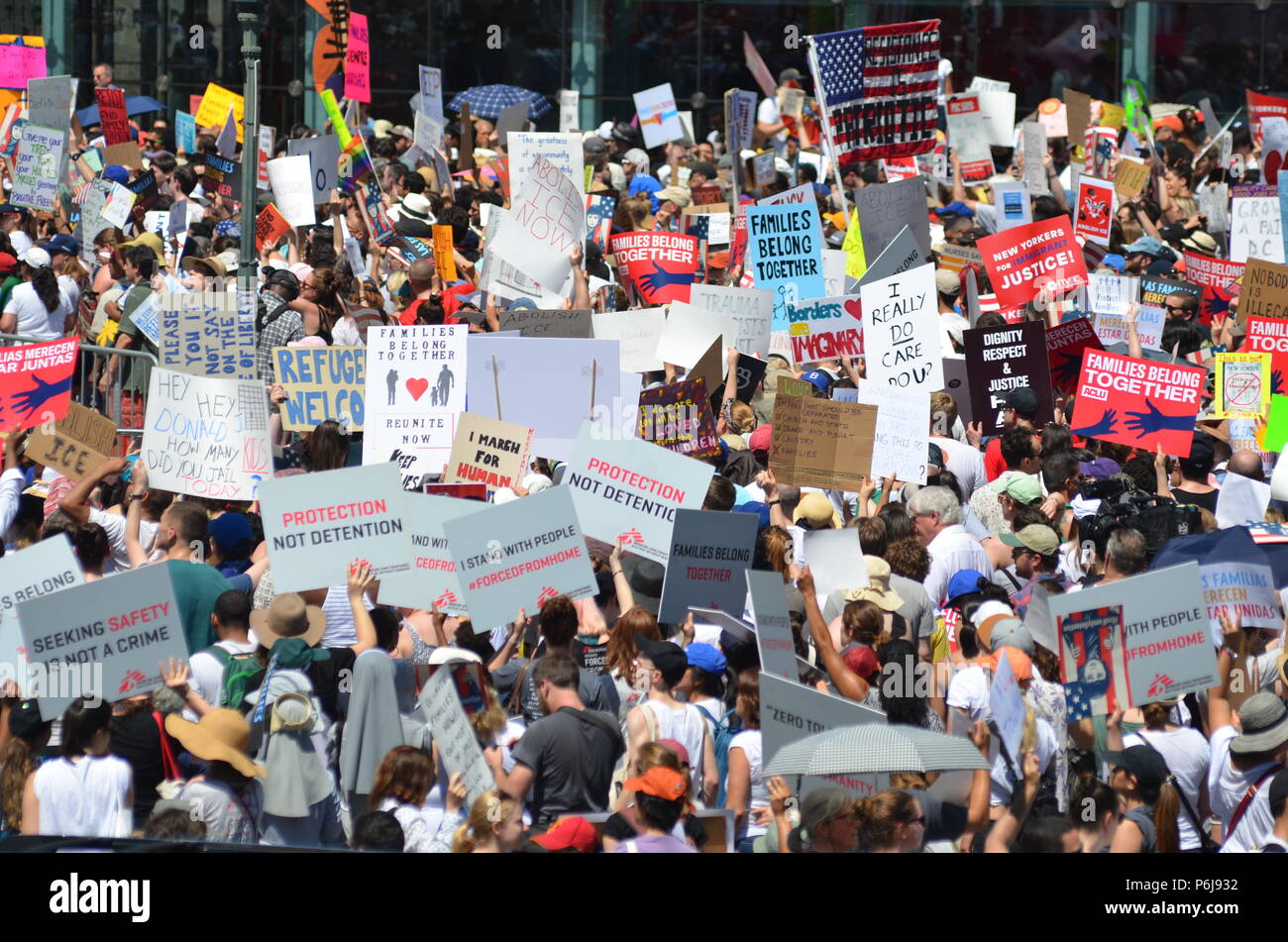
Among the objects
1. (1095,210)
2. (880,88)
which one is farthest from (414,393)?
(1095,210)

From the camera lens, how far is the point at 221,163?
53.7 ft

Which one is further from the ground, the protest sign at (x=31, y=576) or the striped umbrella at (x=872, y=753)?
the protest sign at (x=31, y=576)

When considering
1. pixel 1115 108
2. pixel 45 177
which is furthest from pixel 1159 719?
pixel 1115 108

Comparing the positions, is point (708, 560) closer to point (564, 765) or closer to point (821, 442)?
point (564, 765)

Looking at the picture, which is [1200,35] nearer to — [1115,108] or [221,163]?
[1115,108]

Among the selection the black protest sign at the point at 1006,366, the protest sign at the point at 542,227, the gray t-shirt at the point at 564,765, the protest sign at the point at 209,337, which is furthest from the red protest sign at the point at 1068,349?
the gray t-shirt at the point at 564,765

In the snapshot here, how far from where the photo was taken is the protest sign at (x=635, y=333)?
10922mm

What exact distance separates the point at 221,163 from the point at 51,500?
8.43 meters

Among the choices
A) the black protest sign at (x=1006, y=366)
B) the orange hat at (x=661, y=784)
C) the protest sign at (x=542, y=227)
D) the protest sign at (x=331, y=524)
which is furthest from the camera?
the protest sign at (x=542, y=227)

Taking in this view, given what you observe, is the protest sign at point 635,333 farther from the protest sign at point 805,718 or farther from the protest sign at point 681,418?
the protest sign at point 805,718

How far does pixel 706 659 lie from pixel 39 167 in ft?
34.1

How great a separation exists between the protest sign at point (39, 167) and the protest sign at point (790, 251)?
245 inches

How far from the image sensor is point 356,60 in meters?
17.4

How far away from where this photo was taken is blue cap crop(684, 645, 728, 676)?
22.0ft
